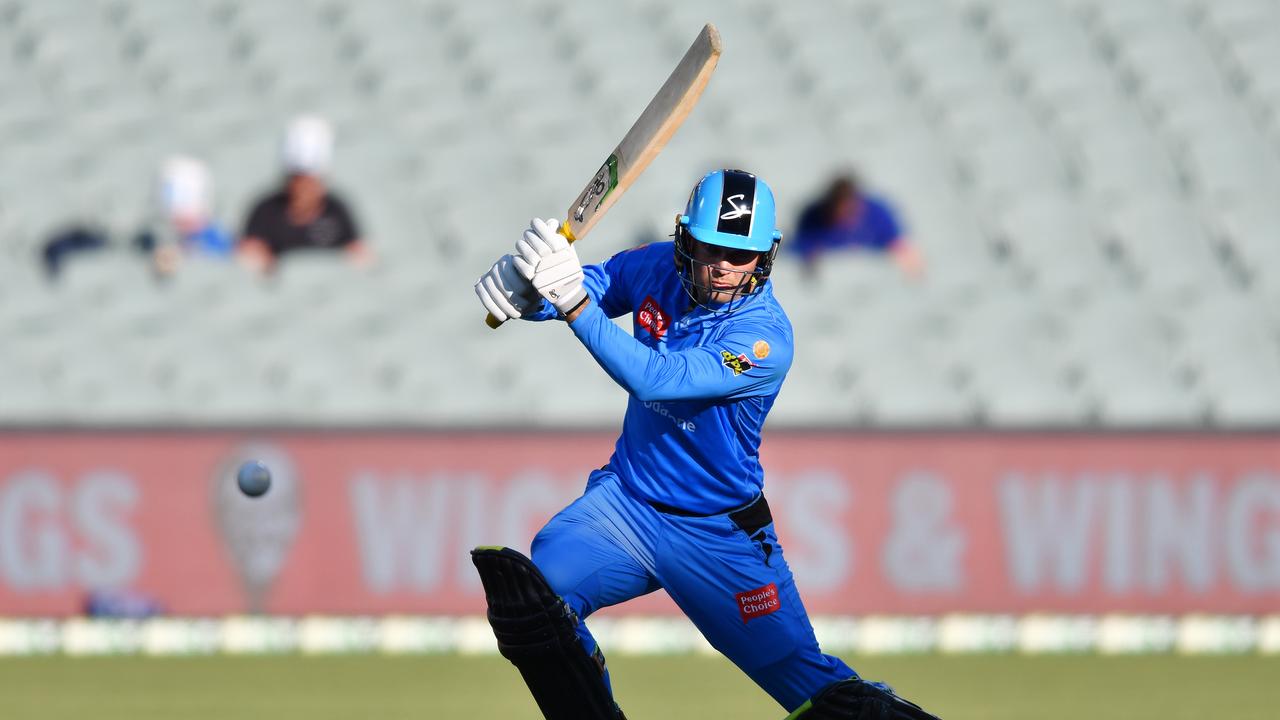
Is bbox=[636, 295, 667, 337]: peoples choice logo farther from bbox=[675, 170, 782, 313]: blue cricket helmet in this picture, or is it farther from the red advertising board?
the red advertising board

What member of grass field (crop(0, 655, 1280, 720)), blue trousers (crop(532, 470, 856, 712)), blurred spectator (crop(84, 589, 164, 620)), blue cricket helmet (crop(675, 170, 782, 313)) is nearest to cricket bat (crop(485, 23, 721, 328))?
blue cricket helmet (crop(675, 170, 782, 313))

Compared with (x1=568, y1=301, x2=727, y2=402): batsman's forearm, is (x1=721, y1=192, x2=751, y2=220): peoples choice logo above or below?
above

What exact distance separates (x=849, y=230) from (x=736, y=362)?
17.4 feet

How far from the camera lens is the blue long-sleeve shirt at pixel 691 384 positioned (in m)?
4.28

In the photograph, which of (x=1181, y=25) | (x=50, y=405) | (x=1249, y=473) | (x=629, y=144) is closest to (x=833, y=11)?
(x=1181, y=25)

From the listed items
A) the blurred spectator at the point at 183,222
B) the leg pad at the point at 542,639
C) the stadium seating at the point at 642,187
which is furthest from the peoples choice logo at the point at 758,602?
the blurred spectator at the point at 183,222

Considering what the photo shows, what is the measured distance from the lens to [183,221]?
9656mm

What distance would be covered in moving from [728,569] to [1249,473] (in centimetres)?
455

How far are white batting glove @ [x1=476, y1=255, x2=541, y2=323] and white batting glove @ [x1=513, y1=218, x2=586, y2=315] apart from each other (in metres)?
0.06

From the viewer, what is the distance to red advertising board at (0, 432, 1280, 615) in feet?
26.2

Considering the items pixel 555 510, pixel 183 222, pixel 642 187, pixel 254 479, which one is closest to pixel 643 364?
pixel 254 479

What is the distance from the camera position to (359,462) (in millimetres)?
8086

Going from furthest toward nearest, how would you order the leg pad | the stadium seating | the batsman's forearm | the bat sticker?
the stadium seating < the bat sticker < the leg pad < the batsman's forearm

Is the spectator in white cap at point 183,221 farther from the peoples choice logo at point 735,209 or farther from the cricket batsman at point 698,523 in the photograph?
the peoples choice logo at point 735,209
